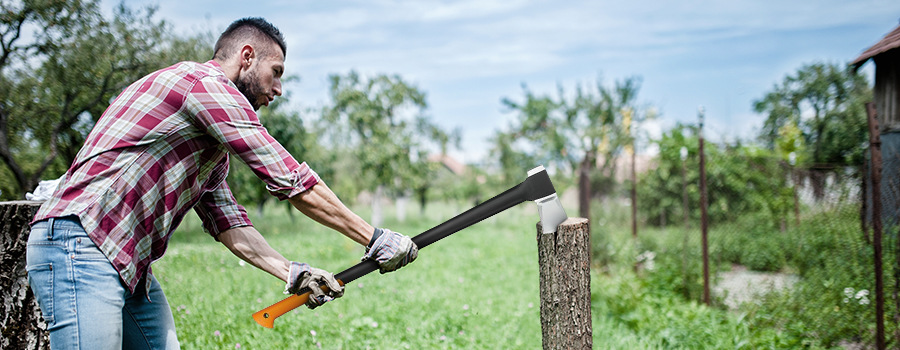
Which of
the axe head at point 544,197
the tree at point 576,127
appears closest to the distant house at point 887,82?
the axe head at point 544,197

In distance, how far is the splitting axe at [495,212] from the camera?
6.94 feet

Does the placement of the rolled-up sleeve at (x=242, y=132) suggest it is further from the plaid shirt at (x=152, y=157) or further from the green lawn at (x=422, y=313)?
the green lawn at (x=422, y=313)

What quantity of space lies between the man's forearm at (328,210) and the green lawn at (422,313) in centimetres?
205

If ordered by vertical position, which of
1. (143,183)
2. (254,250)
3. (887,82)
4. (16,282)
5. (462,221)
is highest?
(887,82)

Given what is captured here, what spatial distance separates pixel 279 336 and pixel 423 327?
1.09 metres

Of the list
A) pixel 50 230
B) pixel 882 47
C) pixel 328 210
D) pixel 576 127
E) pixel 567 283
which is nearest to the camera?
pixel 50 230

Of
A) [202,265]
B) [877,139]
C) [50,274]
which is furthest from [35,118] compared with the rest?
[877,139]

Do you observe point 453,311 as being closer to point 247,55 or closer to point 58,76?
point 247,55

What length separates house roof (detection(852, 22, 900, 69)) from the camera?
6.99 meters

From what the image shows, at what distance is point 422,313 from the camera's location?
4914 millimetres

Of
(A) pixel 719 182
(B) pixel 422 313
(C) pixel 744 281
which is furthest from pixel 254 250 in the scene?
(A) pixel 719 182

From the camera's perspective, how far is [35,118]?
25.7ft

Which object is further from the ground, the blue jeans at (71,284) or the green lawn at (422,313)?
the blue jeans at (71,284)

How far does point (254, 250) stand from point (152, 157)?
683 millimetres
